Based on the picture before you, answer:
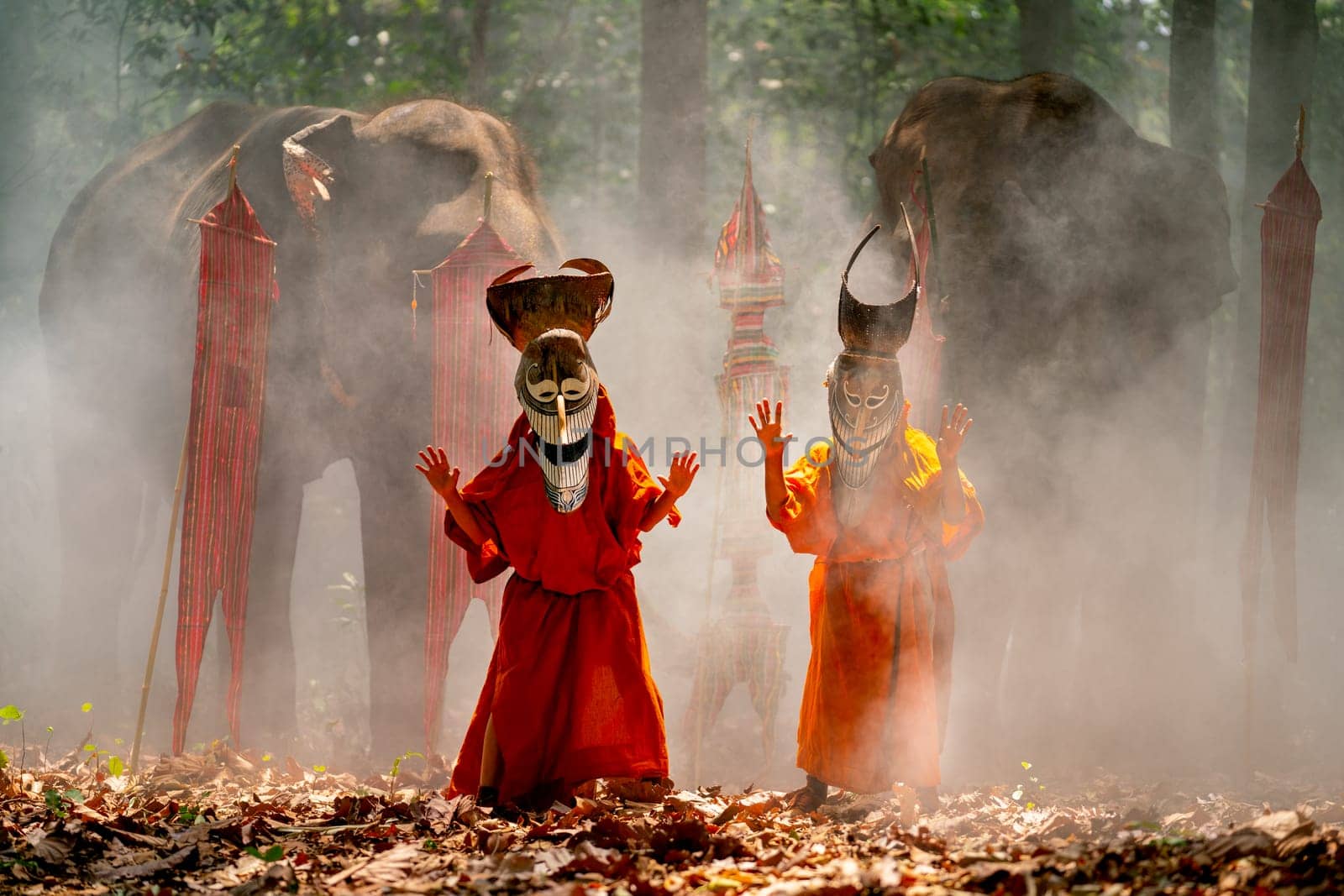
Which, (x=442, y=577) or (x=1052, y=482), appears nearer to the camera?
(x=442, y=577)

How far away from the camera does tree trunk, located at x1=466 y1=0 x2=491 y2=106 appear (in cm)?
902

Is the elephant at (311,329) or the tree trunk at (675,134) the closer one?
the elephant at (311,329)

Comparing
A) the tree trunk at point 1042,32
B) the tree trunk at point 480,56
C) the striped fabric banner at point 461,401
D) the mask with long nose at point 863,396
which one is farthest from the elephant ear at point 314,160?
the tree trunk at point 1042,32

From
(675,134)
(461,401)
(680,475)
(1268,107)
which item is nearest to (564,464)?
(680,475)

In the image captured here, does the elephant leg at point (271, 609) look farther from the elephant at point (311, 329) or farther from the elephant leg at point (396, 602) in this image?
the elephant leg at point (396, 602)

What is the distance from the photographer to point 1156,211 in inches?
292

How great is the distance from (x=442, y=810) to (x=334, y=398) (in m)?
3.49

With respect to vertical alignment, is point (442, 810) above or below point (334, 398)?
below

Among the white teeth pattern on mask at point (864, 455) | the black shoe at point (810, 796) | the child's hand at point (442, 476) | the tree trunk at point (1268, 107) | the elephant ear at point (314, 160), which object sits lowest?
the black shoe at point (810, 796)

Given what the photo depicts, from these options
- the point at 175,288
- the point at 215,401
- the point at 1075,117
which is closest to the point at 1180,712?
the point at 1075,117

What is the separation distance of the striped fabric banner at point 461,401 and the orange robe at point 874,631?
2014 mm

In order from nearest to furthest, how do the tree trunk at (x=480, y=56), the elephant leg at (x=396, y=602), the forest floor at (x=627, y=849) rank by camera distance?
the forest floor at (x=627, y=849) → the elephant leg at (x=396, y=602) → the tree trunk at (x=480, y=56)

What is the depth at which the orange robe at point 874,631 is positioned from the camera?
5.10 metres

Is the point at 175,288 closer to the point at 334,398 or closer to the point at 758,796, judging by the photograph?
the point at 334,398
